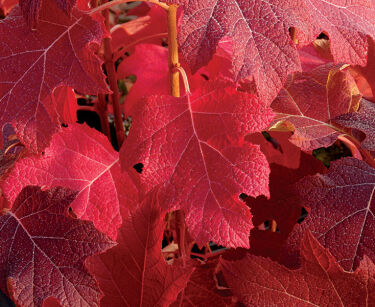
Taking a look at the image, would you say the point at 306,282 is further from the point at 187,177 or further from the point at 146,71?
the point at 146,71

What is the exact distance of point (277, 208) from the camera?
1.99 ft

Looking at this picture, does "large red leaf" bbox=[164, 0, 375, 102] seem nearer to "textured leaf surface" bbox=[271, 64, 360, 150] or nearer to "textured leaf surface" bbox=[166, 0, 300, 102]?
"textured leaf surface" bbox=[166, 0, 300, 102]

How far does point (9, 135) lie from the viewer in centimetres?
70

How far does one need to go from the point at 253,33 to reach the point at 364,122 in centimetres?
18

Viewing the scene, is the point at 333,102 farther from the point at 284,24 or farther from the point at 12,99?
the point at 12,99

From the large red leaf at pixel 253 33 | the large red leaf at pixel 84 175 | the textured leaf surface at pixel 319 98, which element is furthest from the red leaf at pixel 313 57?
the large red leaf at pixel 84 175

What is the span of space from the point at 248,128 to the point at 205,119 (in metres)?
0.06

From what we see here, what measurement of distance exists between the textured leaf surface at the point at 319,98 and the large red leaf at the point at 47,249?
0.27 meters

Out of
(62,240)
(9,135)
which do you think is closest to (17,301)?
(62,240)

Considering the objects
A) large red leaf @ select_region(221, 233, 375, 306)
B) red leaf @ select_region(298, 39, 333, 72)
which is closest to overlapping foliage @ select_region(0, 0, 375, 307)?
large red leaf @ select_region(221, 233, 375, 306)

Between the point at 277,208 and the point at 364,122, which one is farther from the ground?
the point at 364,122

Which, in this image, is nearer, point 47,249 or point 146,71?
point 47,249

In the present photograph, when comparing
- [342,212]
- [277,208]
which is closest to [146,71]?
[277,208]

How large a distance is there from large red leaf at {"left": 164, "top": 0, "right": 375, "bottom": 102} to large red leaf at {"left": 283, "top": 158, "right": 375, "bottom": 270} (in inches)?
5.6
